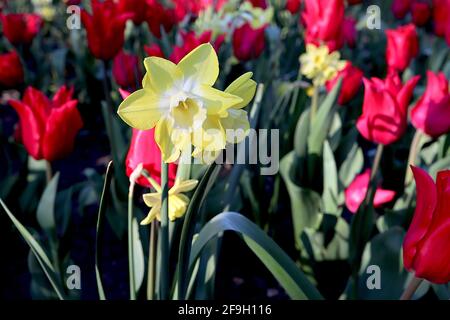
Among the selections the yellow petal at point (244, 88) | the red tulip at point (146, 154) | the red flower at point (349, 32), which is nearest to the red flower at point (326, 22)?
the red flower at point (349, 32)

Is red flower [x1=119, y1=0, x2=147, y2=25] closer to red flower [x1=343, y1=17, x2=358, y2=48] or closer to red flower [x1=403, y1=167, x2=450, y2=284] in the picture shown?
red flower [x1=343, y1=17, x2=358, y2=48]

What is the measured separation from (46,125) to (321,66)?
87 cm

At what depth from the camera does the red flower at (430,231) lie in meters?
0.65

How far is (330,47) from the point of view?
1778 millimetres

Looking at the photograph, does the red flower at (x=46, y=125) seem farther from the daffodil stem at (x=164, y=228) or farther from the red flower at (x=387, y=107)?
the red flower at (x=387, y=107)

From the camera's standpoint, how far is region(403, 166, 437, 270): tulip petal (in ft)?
2.12

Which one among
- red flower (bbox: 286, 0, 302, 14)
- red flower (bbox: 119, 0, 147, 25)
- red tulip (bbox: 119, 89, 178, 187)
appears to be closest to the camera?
red tulip (bbox: 119, 89, 178, 187)

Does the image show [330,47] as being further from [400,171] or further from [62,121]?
[62,121]

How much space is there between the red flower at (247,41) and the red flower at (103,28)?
0.48m

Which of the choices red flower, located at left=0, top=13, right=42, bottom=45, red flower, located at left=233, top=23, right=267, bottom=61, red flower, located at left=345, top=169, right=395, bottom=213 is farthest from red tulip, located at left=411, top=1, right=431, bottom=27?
red flower, located at left=0, top=13, right=42, bottom=45

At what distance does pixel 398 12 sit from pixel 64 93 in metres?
Answer: 2.09

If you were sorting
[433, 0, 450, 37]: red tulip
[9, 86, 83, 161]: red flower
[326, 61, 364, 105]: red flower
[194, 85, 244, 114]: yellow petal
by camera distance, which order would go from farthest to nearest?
1. [433, 0, 450, 37]: red tulip
2. [326, 61, 364, 105]: red flower
3. [9, 86, 83, 161]: red flower
4. [194, 85, 244, 114]: yellow petal

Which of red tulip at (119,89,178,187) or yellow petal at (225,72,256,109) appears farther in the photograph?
red tulip at (119,89,178,187)

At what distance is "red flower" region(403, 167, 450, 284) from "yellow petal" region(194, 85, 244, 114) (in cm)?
25
